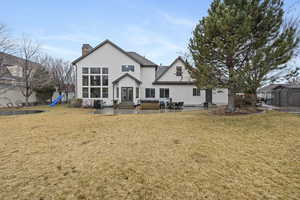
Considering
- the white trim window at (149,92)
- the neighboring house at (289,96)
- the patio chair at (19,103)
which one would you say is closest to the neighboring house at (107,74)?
the white trim window at (149,92)

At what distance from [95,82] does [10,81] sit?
12316 mm

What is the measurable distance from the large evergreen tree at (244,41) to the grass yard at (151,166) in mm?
3915

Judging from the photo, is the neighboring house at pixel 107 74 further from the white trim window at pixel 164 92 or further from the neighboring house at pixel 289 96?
the neighboring house at pixel 289 96

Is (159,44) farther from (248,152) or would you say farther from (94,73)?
(248,152)

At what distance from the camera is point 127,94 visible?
66.9 ft

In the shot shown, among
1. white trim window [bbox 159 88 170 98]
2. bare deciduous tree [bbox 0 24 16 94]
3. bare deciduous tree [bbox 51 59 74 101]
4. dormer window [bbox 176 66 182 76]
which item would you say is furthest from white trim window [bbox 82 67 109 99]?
bare deciduous tree [bbox 51 59 74 101]

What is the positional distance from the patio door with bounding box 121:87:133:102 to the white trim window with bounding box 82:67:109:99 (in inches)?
108

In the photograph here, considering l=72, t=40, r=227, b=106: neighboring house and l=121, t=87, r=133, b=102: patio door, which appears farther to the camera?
l=72, t=40, r=227, b=106: neighboring house

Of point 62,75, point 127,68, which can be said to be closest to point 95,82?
point 127,68

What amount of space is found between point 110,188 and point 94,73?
20475 millimetres

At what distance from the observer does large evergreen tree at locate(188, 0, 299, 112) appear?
8.57 metres

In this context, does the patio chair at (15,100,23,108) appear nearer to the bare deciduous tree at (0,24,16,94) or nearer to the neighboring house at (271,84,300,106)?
the bare deciduous tree at (0,24,16,94)

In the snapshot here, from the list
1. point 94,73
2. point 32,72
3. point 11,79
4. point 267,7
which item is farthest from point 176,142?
point 11,79

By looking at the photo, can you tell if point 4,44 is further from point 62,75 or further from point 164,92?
point 164,92
